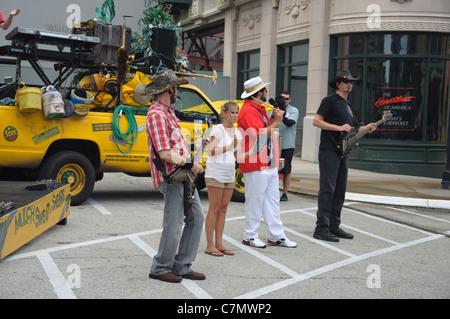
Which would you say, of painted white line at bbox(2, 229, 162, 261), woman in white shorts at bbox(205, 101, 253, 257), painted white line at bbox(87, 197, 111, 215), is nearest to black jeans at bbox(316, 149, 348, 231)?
woman in white shorts at bbox(205, 101, 253, 257)

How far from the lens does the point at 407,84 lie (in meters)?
14.9

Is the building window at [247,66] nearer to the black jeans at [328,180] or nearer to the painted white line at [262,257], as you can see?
the black jeans at [328,180]

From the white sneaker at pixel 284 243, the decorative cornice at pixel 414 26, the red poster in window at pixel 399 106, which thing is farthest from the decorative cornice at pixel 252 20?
the white sneaker at pixel 284 243

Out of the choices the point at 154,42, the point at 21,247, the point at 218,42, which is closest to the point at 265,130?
the point at 21,247

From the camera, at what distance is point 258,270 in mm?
5352

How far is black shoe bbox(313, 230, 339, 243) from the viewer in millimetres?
6781

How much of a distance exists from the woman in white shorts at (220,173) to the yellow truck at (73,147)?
8.48 ft

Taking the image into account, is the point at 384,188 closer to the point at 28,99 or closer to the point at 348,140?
the point at 348,140

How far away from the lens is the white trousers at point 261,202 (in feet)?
20.5

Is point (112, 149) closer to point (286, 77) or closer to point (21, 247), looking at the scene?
point (21, 247)

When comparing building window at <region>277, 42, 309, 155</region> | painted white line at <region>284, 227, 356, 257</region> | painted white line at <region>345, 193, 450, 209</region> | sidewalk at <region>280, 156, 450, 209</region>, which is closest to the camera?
painted white line at <region>284, 227, 356, 257</region>

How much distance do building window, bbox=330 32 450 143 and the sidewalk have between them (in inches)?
56.6

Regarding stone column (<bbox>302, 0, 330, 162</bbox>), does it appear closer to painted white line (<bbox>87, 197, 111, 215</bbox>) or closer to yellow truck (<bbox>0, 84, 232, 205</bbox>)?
yellow truck (<bbox>0, 84, 232, 205</bbox>)

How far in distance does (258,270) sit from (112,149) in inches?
155
